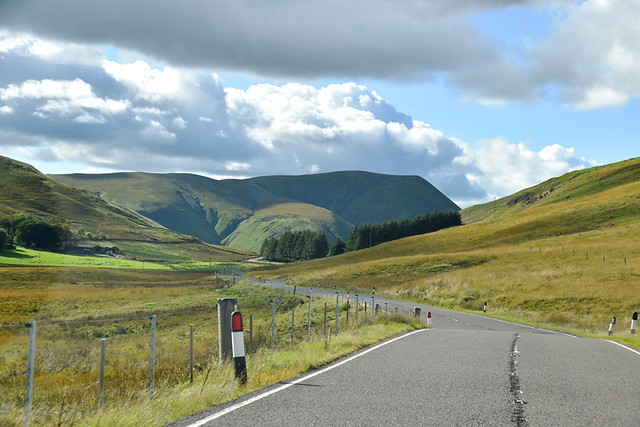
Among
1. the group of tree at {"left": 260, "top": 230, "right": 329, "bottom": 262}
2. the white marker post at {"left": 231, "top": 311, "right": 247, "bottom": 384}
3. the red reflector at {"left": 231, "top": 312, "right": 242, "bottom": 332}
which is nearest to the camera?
the white marker post at {"left": 231, "top": 311, "right": 247, "bottom": 384}

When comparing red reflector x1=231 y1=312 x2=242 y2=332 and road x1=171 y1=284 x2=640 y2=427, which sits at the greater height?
red reflector x1=231 y1=312 x2=242 y2=332

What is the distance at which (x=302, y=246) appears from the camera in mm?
178750

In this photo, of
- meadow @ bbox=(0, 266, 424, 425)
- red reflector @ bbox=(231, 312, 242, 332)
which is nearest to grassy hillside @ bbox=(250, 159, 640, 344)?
meadow @ bbox=(0, 266, 424, 425)

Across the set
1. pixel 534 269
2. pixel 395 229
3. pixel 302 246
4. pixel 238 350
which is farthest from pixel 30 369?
pixel 302 246

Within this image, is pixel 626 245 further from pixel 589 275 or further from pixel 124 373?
pixel 124 373

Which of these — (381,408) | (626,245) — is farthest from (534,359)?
(626,245)

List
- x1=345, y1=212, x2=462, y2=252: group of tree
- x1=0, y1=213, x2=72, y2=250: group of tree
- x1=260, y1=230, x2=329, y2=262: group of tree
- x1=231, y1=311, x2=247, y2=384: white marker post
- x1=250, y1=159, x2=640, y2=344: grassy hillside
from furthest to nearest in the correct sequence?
1. x1=260, y1=230, x2=329, y2=262: group of tree
2. x1=345, y1=212, x2=462, y2=252: group of tree
3. x1=0, y1=213, x2=72, y2=250: group of tree
4. x1=250, y1=159, x2=640, y2=344: grassy hillside
5. x1=231, y1=311, x2=247, y2=384: white marker post

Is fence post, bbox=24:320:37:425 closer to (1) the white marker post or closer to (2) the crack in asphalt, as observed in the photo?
(1) the white marker post

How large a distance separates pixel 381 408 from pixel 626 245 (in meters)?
60.0

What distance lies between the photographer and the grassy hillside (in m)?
37.0

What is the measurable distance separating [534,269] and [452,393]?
160 feet

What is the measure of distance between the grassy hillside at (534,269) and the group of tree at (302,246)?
54.8 meters

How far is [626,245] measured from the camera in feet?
192

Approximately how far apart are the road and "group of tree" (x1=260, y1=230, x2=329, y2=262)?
156m
